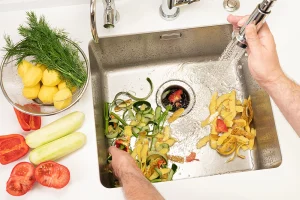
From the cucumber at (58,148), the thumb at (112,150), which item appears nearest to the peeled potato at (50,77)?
the cucumber at (58,148)

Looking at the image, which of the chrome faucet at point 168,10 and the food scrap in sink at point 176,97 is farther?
the food scrap in sink at point 176,97

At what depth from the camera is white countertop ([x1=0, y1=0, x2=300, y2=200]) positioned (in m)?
0.91

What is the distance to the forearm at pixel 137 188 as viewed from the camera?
0.83m

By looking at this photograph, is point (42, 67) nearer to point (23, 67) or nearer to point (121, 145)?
point (23, 67)

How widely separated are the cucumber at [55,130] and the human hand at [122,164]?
0.15 m

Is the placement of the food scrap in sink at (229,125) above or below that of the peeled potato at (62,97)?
below

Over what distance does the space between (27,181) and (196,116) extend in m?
0.57

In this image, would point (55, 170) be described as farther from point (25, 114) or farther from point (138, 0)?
point (138, 0)

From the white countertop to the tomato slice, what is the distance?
0.04 m

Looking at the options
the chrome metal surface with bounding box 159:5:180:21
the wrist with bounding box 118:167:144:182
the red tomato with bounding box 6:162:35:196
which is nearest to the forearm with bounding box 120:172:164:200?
the wrist with bounding box 118:167:144:182

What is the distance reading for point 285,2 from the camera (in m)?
1.09

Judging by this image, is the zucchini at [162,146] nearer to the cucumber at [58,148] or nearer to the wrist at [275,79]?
the cucumber at [58,148]

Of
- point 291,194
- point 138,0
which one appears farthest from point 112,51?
point 291,194

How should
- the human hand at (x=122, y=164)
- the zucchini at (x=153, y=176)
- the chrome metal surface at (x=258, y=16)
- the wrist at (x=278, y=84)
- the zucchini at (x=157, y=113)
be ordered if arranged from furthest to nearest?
the zucchini at (x=157, y=113) → the zucchini at (x=153, y=176) → the human hand at (x=122, y=164) → the wrist at (x=278, y=84) → the chrome metal surface at (x=258, y=16)
